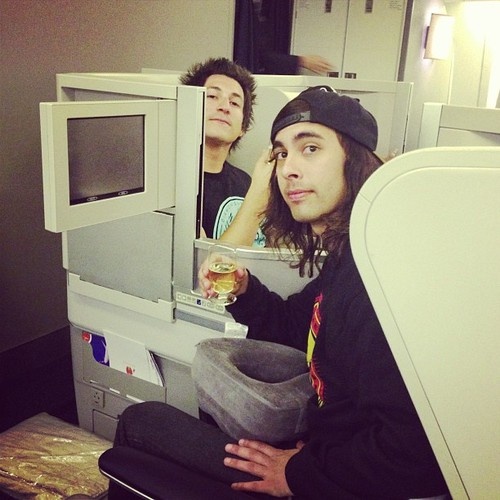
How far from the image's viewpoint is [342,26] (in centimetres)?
368

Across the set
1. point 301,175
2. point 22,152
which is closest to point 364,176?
point 301,175

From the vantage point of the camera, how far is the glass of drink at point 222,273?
1245mm

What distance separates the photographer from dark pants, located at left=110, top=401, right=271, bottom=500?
1033mm

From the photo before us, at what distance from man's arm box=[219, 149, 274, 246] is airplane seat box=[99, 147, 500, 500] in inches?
28.9

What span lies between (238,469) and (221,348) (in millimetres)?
254

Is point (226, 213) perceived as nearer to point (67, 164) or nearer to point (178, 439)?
point (67, 164)

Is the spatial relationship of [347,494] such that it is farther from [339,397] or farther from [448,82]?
[448,82]

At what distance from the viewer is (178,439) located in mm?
1080

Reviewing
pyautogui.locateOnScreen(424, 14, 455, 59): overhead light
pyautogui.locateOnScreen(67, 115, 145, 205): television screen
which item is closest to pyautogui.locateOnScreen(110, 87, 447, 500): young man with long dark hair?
pyautogui.locateOnScreen(67, 115, 145, 205): television screen

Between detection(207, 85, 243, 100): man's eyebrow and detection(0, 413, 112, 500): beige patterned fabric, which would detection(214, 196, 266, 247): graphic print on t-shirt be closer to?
detection(207, 85, 243, 100): man's eyebrow

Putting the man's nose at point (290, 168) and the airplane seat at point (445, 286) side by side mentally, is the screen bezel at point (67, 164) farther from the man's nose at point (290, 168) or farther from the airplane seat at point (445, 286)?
the airplane seat at point (445, 286)

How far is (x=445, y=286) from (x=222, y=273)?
68 centimetres

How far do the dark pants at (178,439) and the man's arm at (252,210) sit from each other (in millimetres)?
427

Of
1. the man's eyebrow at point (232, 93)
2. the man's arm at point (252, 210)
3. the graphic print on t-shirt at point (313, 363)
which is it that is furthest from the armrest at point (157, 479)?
the man's eyebrow at point (232, 93)
